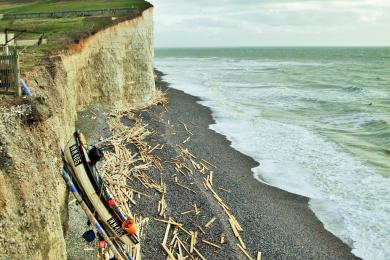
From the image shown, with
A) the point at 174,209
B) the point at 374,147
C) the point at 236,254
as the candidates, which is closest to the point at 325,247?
the point at 236,254

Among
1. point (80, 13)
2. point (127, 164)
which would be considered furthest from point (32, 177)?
point (80, 13)

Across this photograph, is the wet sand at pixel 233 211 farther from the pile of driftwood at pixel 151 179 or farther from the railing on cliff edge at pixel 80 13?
the railing on cliff edge at pixel 80 13

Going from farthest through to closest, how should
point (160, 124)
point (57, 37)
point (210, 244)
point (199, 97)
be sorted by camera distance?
1. point (199, 97)
2. point (160, 124)
3. point (57, 37)
4. point (210, 244)

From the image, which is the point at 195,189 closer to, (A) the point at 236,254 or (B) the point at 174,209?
(B) the point at 174,209

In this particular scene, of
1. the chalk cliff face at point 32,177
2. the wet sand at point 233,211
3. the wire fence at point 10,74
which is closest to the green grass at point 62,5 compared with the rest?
the wet sand at point 233,211

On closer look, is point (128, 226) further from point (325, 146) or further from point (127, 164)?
point (325, 146)

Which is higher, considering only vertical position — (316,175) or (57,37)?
(57,37)
